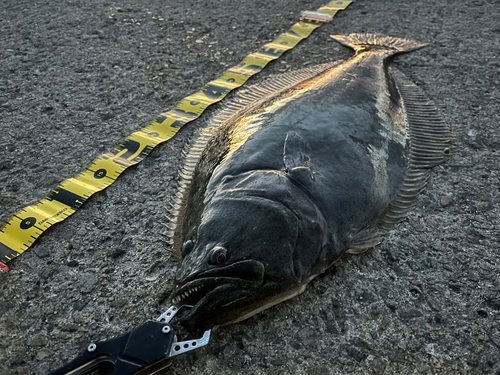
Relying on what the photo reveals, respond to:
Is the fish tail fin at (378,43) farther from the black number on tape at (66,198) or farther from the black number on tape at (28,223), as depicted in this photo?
the black number on tape at (28,223)

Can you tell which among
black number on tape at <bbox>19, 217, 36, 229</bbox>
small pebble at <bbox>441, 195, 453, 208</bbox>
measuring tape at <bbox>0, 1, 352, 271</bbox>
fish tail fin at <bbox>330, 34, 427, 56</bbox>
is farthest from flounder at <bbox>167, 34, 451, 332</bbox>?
black number on tape at <bbox>19, 217, 36, 229</bbox>

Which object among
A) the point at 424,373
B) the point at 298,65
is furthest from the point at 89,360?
the point at 298,65

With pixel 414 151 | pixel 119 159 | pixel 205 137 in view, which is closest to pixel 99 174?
pixel 119 159

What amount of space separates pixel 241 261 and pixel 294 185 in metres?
0.53

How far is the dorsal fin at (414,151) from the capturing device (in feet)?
8.10

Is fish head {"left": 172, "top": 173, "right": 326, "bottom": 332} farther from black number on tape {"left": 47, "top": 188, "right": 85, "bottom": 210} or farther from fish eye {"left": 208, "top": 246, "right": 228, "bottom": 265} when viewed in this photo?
black number on tape {"left": 47, "top": 188, "right": 85, "bottom": 210}

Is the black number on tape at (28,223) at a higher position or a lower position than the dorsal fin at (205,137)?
lower

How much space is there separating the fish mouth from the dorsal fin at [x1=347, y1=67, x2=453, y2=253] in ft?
2.25

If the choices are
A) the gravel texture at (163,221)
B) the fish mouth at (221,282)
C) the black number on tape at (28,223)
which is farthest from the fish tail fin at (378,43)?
the black number on tape at (28,223)

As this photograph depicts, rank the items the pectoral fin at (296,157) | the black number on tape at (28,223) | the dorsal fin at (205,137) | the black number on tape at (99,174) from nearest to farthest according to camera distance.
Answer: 1. the pectoral fin at (296,157)
2. the dorsal fin at (205,137)
3. the black number on tape at (28,223)
4. the black number on tape at (99,174)

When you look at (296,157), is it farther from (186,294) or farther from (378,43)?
(378,43)

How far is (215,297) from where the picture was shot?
6.03 ft

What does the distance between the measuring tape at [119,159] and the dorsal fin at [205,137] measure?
287 mm

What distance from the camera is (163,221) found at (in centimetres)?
263
